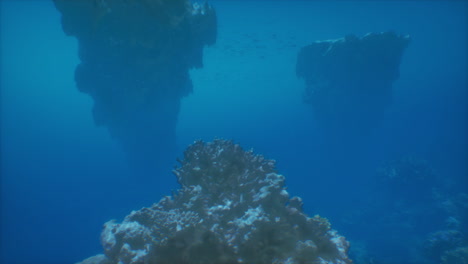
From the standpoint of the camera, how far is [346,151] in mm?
27672

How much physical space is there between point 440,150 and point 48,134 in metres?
55.1

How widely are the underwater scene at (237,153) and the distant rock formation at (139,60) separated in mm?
97

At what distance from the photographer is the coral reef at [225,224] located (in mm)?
4242

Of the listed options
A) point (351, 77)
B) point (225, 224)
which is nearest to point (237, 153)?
point (225, 224)

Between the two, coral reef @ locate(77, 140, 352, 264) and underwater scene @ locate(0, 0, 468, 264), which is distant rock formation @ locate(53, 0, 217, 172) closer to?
underwater scene @ locate(0, 0, 468, 264)

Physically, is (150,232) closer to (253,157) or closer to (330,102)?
(253,157)

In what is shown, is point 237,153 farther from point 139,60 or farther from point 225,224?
point 139,60

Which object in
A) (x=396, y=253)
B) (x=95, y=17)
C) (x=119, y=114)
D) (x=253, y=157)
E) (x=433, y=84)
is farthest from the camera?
(x=433, y=84)

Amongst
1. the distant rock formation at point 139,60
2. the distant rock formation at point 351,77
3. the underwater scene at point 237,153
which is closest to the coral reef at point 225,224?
the underwater scene at point 237,153

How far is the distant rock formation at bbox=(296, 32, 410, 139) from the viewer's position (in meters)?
22.1

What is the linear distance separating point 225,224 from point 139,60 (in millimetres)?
14166

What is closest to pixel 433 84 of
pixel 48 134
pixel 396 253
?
pixel 396 253

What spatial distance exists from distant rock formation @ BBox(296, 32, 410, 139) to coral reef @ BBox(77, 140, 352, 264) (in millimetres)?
20588

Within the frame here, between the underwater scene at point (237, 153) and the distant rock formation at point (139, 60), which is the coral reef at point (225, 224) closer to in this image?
the underwater scene at point (237, 153)
